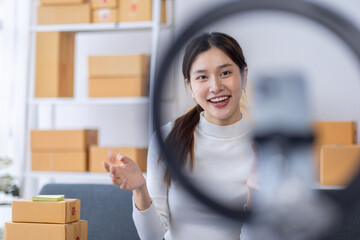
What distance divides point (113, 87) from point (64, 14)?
1.44 feet

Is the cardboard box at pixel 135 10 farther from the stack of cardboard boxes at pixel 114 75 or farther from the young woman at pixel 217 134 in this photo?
the young woman at pixel 217 134

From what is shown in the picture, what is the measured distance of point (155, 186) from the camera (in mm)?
942

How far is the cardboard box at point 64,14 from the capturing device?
2.15 m

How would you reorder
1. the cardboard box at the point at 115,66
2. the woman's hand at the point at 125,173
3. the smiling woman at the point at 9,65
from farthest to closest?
the smiling woman at the point at 9,65, the cardboard box at the point at 115,66, the woman's hand at the point at 125,173

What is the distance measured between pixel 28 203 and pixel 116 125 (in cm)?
140

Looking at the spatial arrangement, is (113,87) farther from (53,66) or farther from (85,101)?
(53,66)

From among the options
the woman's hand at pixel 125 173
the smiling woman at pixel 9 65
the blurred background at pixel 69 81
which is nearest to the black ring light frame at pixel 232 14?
the woman's hand at pixel 125 173

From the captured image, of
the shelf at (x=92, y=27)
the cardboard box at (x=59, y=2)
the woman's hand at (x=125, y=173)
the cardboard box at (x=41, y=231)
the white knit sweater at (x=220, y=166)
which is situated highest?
the cardboard box at (x=59, y=2)

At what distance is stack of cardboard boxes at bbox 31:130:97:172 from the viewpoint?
2.11 meters

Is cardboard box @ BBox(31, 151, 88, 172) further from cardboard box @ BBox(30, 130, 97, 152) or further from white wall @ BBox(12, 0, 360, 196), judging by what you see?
white wall @ BBox(12, 0, 360, 196)

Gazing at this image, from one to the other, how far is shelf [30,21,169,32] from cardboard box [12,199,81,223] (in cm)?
118

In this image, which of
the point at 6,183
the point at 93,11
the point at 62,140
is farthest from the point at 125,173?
the point at 93,11

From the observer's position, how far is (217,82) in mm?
284

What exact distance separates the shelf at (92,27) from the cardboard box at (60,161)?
1.90 ft
